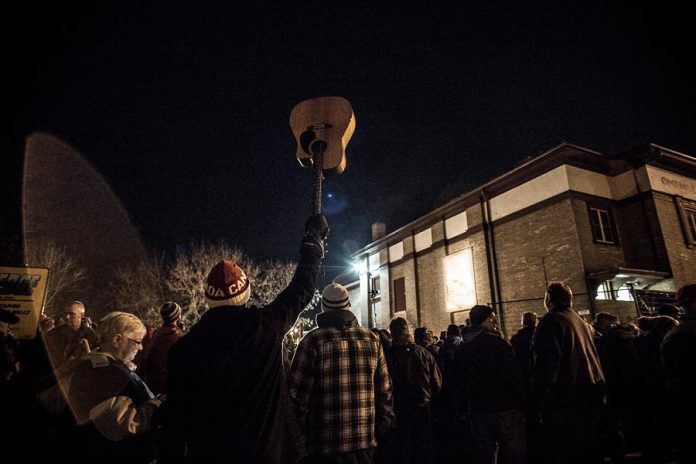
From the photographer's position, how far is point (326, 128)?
2252 millimetres

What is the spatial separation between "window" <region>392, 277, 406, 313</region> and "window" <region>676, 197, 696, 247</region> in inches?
557

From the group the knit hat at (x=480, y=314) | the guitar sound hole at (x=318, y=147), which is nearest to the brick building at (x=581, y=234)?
the knit hat at (x=480, y=314)

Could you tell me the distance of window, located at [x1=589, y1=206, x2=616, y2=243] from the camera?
1500 cm

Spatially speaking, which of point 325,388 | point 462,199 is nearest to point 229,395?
point 325,388

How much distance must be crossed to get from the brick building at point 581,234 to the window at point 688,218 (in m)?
0.04

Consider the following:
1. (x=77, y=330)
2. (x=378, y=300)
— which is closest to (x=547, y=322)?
(x=77, y=330)

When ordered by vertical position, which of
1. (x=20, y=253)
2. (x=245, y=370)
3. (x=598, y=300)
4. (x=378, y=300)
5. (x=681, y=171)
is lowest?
(x=245, y=370)

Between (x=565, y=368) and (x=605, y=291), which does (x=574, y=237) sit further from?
(x=565, y=368)

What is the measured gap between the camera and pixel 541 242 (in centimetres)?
1572

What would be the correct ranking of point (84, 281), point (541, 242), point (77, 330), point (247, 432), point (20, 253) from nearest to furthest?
point (247, 432)
point (77, 330)
point (541, 242)
point (20, 253)
point (84, 281)

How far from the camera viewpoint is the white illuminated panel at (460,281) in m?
18.8

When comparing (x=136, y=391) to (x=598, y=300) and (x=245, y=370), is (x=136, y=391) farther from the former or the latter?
(x=598, y=300)

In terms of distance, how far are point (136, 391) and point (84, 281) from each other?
96.6 feet

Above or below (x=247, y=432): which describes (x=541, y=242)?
above
